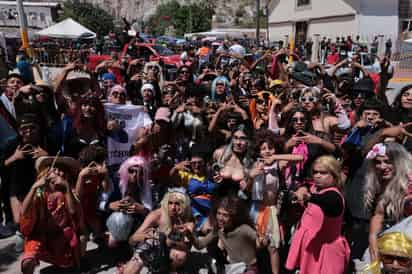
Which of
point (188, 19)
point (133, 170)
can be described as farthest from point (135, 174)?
point (188, 19)

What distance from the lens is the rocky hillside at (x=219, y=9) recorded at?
79562 mm

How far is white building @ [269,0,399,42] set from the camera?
32281mm

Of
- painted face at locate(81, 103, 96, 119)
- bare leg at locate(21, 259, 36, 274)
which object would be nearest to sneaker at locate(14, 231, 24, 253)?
bare leg at locate(21, 259, 36, 274)

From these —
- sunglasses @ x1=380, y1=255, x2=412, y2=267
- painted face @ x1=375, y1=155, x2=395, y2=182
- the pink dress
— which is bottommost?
the pink dress

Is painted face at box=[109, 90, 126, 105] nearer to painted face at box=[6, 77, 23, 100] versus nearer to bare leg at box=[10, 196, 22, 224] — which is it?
painted face at box=[6, 77, 23, 100]

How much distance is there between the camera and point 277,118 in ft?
16.9

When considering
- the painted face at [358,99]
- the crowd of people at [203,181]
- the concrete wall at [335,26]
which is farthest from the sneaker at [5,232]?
the concrete wall at [335,26]

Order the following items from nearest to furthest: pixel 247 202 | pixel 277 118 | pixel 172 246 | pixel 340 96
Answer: pixel 172 246 → pixel 247 202 → pixel 277 118 → pixel 340 96

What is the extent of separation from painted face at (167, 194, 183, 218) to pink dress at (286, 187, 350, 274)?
113 cm

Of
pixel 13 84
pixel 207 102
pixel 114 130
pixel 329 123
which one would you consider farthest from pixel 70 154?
pixel 329 123

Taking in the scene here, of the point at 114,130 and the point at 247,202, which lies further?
the point at 114,130

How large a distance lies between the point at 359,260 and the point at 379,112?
163 centimetres

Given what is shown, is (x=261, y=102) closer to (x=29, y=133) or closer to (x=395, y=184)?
(x=395, y=184)

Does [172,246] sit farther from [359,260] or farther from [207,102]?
[207,102]
